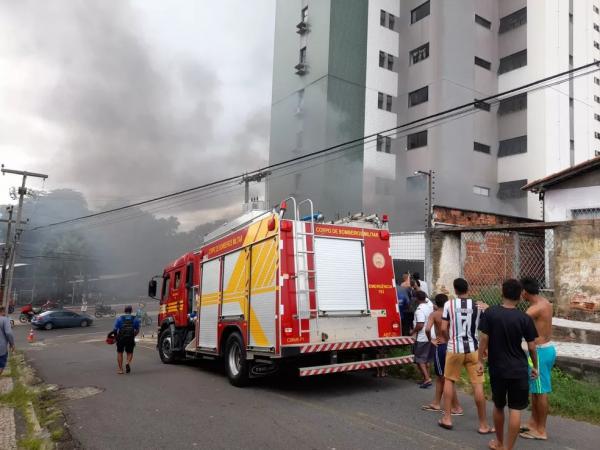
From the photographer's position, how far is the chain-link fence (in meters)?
10.2

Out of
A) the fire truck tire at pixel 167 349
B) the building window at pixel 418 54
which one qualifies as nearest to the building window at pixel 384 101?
the building window at pixel 418 54

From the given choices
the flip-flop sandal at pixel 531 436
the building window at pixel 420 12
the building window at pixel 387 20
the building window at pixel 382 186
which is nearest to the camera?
the flip-flop sandal at pixel 531 436

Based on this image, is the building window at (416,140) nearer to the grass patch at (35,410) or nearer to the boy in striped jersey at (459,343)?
the grass patch at (35,410)

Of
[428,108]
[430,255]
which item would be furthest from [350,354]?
[428,108]

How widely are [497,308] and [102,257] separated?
52.5 m

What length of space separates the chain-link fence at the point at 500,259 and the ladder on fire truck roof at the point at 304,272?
463cm

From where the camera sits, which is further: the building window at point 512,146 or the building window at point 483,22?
the building window at point 483,22

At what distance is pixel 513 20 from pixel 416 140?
11342mm

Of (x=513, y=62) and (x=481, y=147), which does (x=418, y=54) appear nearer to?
(x=513, y=62)

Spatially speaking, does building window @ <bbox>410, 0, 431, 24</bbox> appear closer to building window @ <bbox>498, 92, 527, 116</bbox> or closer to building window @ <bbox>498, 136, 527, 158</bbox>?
building window @ <bbox>498, 92, 527, 116</bbox>

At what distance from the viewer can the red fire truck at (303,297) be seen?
6586 millimetres

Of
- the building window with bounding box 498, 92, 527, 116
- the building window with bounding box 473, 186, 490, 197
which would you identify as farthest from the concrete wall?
the building window with bounding box 498, 92, 527, 116

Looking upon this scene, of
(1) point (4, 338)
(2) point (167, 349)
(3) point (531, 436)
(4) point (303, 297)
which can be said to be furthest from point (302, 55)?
(3) point (531, 436)

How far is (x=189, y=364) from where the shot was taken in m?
10.5
